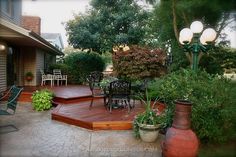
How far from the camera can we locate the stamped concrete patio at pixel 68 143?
4.59 meters

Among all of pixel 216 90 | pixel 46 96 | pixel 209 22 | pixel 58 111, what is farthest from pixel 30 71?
pixel 216 90

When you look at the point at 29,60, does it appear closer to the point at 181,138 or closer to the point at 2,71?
the point at 2,71

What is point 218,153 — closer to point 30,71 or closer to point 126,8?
point 30,71

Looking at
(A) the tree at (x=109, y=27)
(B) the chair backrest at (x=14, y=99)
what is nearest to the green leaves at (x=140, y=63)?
(B) the chair backrest at (x=14, y=99)

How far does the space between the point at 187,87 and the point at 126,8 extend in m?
11.4

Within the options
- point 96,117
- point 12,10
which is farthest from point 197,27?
point 12,10

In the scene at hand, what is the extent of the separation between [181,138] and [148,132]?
1073 mm

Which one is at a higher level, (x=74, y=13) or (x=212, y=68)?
(x=74, y=13)

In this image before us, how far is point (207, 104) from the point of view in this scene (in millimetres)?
5129

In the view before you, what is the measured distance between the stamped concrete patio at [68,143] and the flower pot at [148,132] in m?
0.11

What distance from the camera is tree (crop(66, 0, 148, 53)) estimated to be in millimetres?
15508

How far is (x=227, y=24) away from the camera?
9742 mm

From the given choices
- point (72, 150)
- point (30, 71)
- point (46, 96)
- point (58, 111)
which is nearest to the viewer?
point (72, 150)

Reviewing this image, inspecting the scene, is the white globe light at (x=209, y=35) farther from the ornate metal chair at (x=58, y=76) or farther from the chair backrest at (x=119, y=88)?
the ornate metal chair at (x=58, y=76)
